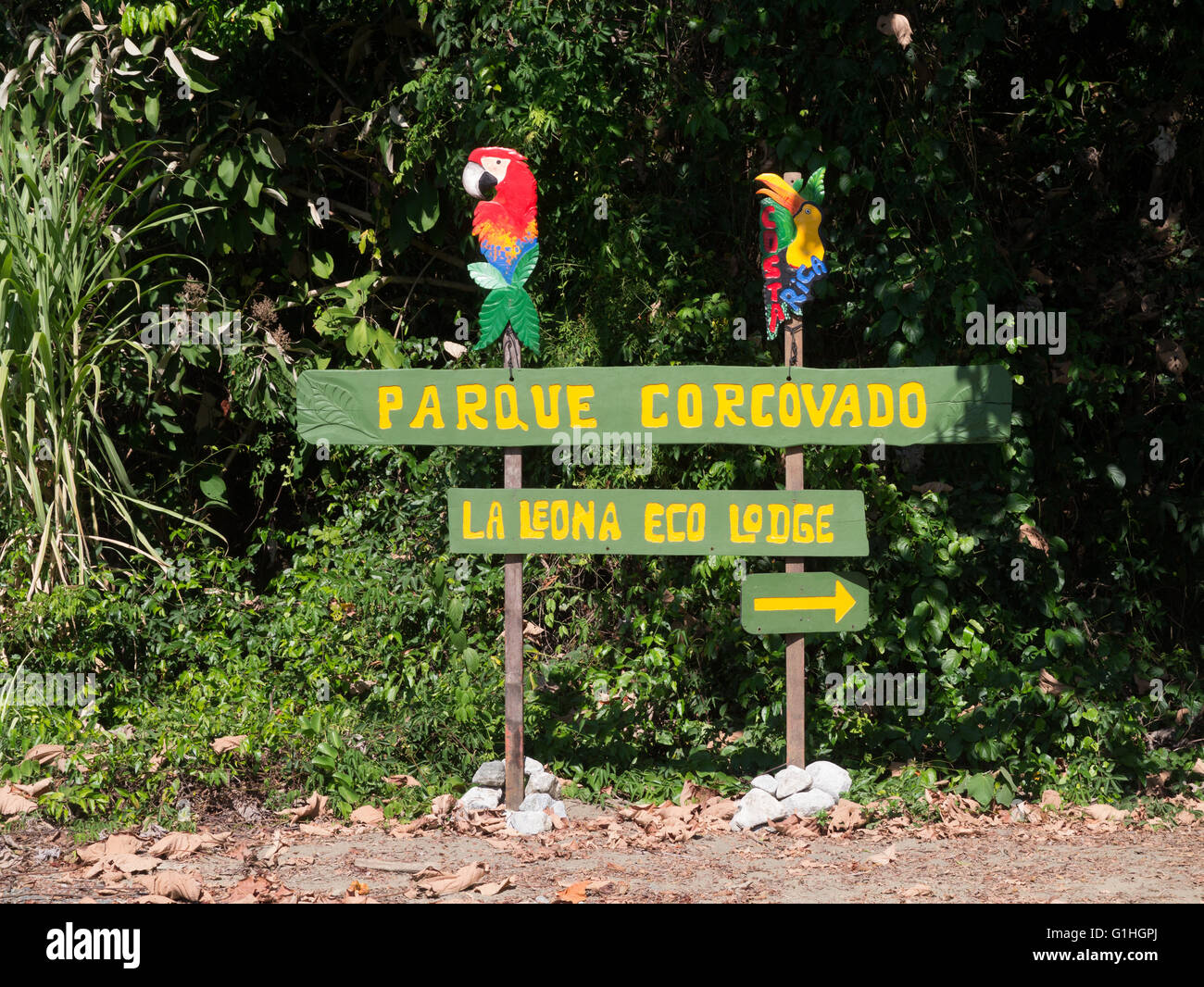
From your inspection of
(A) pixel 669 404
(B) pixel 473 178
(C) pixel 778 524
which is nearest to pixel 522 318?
(B) pixel 473 178

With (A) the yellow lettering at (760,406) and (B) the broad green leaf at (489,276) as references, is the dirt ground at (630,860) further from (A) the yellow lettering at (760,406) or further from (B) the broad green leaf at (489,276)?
(B) the broad green leaf at (489,276)

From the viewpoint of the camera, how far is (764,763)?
5.70 meters

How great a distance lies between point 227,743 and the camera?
534cm

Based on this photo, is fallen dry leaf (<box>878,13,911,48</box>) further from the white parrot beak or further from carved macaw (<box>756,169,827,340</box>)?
the white parrot beak

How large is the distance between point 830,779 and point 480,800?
150 centimetres

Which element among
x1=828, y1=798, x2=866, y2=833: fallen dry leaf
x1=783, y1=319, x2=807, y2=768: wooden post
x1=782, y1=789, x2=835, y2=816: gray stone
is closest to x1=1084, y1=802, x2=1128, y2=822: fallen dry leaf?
x1=828, y1=798, x2=866, y2=833: fallen dry leaf

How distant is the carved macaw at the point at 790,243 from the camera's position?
17.1 feet

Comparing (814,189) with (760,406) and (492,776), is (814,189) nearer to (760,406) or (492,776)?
(760,406)

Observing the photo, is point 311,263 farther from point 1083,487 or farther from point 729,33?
point 1083,487

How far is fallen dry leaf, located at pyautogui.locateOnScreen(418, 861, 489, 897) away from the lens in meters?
4.35

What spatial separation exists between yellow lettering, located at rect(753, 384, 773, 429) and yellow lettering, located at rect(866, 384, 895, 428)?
16.5 inches

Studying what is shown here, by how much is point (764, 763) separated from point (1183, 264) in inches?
129

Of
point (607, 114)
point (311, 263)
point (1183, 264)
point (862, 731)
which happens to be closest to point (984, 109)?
point (1183, 264)
